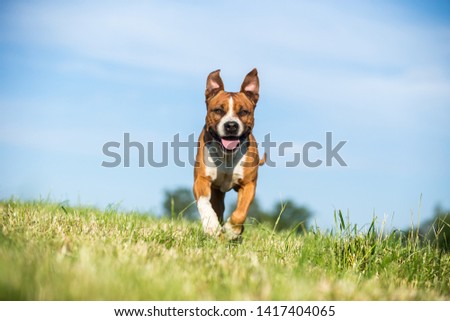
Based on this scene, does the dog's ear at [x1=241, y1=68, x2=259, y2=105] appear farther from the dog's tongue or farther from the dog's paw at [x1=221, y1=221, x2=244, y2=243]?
the dog's paw at [x1=221, y1=221, x2=244, y2=243]

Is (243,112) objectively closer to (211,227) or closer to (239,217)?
(239,217)

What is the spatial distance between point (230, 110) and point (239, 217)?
4.57 feet

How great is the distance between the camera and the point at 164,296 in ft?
11.3

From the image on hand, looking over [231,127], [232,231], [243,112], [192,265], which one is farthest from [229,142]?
[192,265]

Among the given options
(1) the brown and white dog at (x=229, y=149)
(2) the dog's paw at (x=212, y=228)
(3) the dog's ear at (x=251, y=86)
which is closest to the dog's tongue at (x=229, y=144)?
(1) the brown and white dog at (x=229, y=149)

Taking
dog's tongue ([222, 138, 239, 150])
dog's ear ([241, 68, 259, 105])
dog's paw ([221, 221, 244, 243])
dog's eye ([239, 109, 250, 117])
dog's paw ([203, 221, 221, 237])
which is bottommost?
dog's paw ([221, 221, 244, 243])

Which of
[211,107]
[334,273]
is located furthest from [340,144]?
[334,273]

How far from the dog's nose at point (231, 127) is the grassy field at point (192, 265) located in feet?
4.45

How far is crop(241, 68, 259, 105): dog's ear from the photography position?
24.0 feet

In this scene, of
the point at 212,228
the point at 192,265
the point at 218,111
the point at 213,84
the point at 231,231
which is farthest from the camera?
the point at 213,84

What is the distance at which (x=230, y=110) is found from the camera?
6.86 metres

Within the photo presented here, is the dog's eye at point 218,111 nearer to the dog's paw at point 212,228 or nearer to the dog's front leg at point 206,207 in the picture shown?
the dog's front leg at point 206,207

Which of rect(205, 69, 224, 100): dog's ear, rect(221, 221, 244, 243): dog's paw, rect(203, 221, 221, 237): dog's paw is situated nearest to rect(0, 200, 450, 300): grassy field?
rect(203, 221, 221, 237): dog's paw
